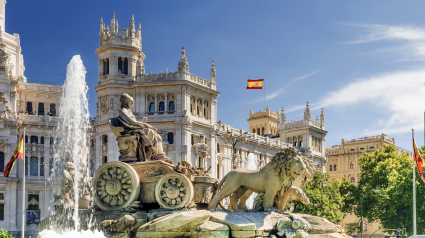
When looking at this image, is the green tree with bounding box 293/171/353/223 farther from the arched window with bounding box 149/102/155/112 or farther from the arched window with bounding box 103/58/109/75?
the arched window with bounding box 103/58/109/75

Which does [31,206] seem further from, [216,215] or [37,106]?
[216,215]

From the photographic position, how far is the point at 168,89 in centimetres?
6825

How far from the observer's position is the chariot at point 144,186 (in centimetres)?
1667

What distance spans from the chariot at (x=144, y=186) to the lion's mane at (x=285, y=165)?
2512mm

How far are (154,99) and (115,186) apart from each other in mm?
51739

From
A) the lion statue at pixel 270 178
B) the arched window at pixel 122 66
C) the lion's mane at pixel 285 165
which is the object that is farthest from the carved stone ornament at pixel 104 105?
the lion's mane at pixel 285 165

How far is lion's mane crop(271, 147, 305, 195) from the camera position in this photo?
54.5 ft

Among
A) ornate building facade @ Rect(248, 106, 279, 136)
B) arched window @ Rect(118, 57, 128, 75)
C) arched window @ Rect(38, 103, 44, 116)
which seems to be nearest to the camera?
arched window @ Rect(118, 57, 128, 75)

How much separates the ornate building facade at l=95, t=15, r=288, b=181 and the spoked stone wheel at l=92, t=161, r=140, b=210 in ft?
156

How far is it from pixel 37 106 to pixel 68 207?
60.4 m

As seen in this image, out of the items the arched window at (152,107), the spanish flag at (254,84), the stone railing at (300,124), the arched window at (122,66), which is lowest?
the stone railing at (300,124)

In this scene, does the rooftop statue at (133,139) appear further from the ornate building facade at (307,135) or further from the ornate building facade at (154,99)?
the ornate building facade at (307,135)

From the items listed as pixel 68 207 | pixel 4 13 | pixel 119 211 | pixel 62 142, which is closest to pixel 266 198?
pixel 119 211

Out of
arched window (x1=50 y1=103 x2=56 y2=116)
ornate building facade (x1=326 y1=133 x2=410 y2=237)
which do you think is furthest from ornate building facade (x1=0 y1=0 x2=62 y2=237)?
ornate building facade (x1=326 y1=133 x2=410 y2=237)
